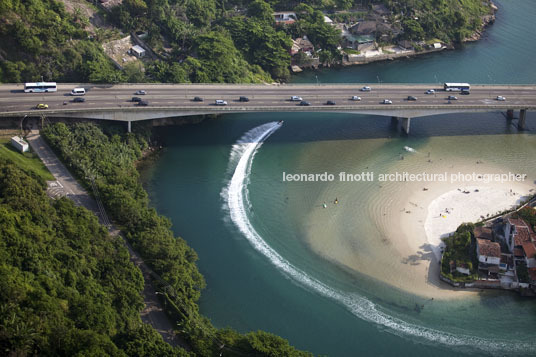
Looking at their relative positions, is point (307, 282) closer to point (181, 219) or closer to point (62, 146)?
point (181, 219)

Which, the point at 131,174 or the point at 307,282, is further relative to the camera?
the point at 131,174

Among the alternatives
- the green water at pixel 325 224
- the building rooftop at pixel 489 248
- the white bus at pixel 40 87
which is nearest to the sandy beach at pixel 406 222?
the green water at pixel 325 224

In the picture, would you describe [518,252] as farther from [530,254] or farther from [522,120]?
[522,120]

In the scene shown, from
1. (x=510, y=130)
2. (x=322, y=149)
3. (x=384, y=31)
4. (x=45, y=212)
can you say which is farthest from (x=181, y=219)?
(x=384, y=31)

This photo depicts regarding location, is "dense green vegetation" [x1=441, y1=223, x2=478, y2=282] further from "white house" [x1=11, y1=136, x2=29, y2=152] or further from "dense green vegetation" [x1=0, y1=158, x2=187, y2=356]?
"white house" [x1=11, y1=136, x2=29, y2=152]

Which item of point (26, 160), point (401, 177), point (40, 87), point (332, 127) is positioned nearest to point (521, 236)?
point (401, 177)

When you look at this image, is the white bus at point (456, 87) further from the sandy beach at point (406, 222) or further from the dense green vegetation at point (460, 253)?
the dense green vegetation at point (460, 253)
